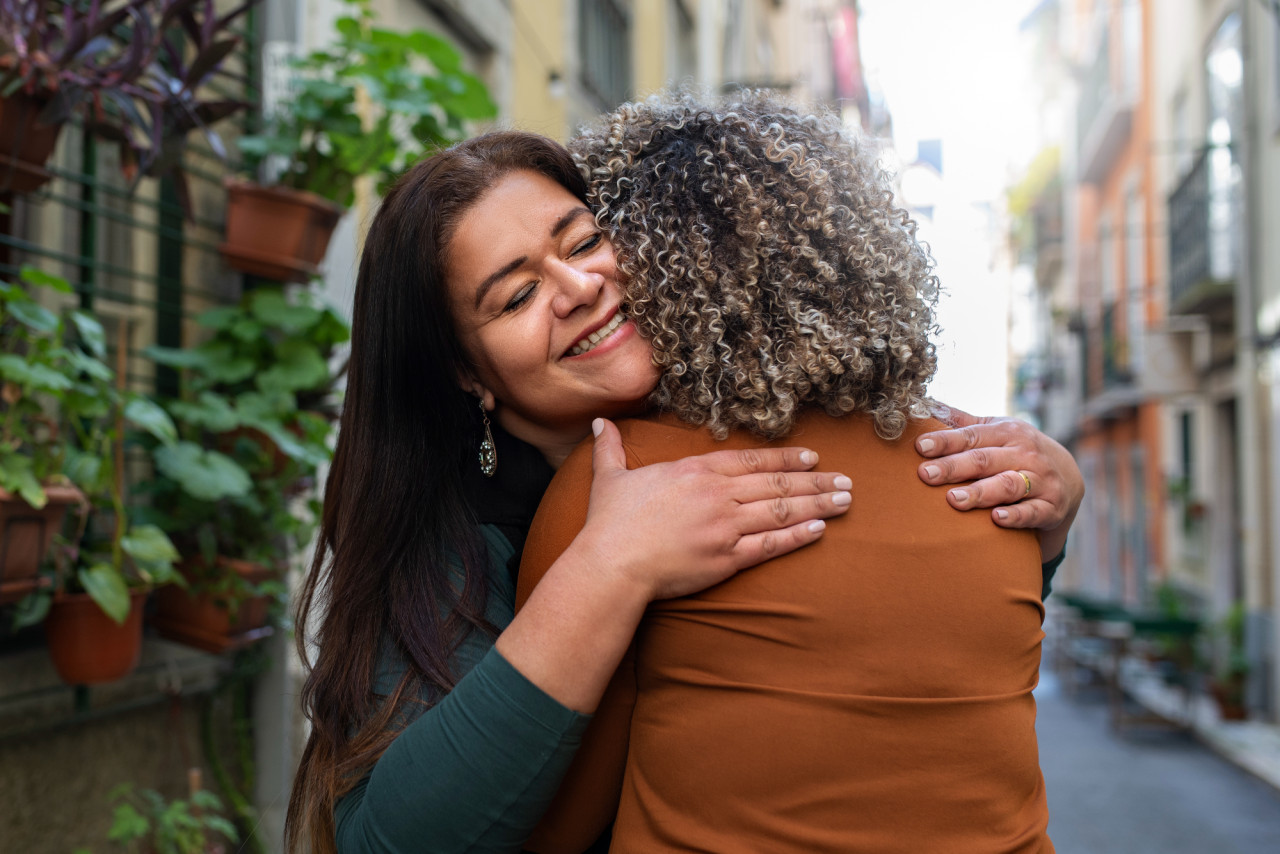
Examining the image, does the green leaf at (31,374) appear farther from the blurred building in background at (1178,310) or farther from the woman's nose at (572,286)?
the blurred building in background at (1178,310)

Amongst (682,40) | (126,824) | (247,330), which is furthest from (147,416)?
(682,40)

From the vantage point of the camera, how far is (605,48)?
9500mm

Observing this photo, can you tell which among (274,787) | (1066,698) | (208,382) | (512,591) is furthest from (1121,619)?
(512,591)

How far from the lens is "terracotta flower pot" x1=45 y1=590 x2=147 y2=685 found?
267 centimetres

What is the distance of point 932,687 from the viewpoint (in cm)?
125

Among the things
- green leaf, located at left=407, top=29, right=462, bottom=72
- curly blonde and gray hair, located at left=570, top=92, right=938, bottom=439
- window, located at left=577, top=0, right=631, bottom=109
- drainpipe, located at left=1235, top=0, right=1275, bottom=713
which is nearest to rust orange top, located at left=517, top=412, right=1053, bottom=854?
curly blonde and gray hair, located at left=570, top=92, right=938, bottom=439

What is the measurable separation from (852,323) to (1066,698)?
12.1 m

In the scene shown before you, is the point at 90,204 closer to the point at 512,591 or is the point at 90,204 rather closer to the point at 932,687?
the point at 512,591

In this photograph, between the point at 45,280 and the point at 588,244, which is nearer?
the point at 588,244

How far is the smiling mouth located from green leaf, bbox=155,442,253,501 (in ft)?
5.33

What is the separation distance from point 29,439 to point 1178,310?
1268 cm

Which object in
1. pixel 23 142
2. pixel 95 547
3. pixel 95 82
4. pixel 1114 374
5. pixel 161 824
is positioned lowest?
pixel 1114 374

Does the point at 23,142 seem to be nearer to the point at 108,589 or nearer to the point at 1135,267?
the point at 108,589

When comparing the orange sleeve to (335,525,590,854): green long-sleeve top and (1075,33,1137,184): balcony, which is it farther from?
(1075,33,1137,184): balcony
